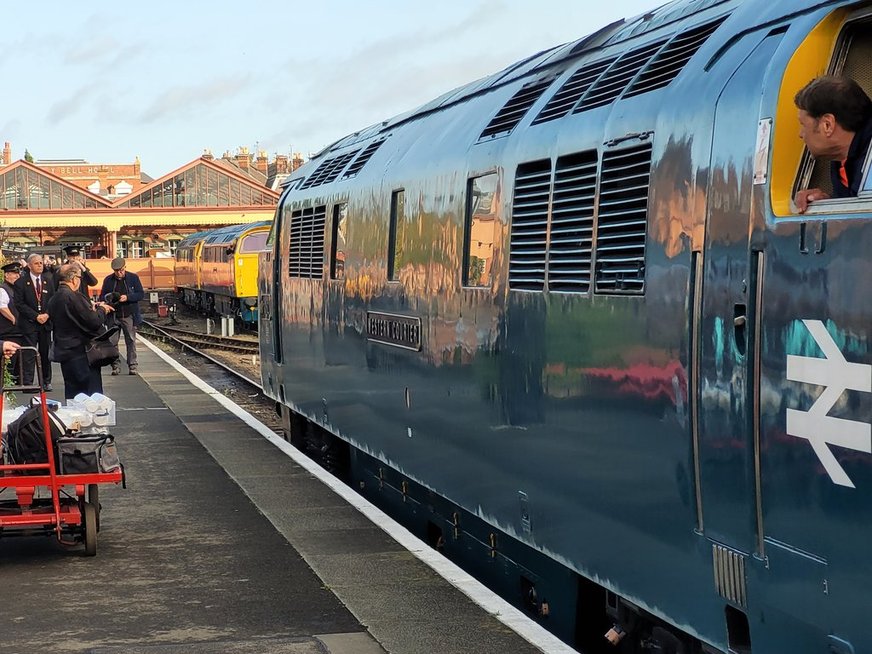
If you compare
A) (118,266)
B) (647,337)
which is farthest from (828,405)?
(118,266)

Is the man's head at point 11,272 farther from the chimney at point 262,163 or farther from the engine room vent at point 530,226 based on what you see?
the chimney at point 262,163

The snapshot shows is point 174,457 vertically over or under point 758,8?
under

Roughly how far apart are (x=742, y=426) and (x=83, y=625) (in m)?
3.62

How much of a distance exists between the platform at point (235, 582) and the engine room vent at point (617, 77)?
2.38m

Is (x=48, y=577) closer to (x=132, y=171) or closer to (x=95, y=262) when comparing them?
(x=95, y=262)

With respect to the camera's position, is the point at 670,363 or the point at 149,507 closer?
the point at 670,363

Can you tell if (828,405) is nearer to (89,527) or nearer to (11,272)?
(89,527)

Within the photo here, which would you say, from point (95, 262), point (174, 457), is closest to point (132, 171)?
point (95, 262)

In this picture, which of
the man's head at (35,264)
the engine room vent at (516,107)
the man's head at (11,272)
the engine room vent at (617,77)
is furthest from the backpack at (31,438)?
the man's head at (11,272)

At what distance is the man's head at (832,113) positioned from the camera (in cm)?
396

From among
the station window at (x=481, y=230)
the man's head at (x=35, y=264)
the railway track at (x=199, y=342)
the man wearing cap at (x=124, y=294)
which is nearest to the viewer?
the station window at (x=481, y=230)

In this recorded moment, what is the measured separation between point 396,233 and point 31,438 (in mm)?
2604

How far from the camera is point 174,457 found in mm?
12133

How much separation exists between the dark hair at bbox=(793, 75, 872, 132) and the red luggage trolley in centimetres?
503
